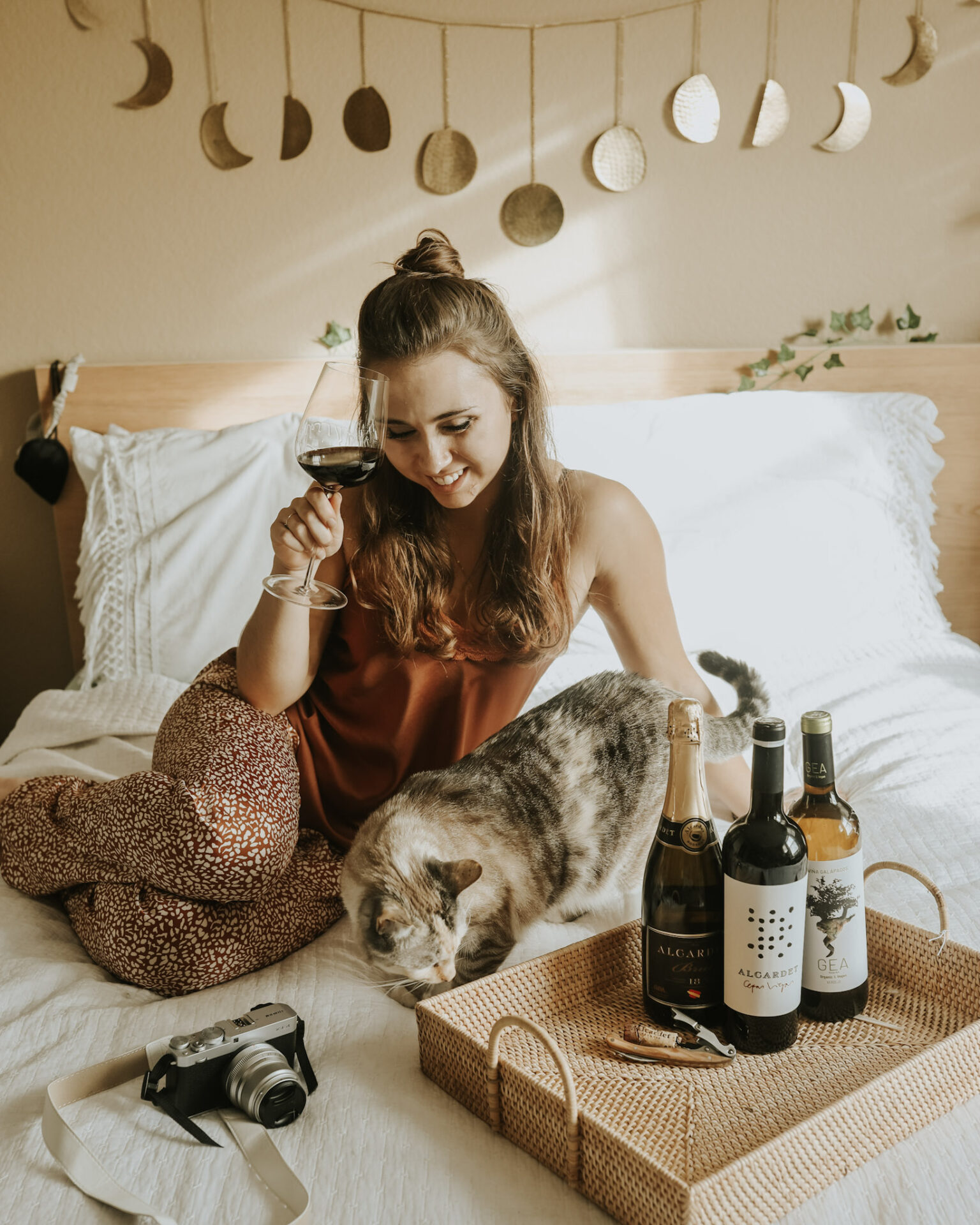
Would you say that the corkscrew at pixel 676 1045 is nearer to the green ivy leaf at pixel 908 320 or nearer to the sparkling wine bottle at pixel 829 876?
the sparkling wine bottle at pixel 829 876

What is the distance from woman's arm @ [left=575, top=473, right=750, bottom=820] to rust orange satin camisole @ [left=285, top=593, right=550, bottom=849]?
4.7 inches

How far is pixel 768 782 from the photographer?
80cm

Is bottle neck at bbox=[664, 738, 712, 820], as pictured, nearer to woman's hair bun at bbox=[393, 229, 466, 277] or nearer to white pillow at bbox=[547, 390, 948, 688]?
woman's hair bun at bbox=[393, 229, 466, 277]

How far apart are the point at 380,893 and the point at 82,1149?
13.3 inches

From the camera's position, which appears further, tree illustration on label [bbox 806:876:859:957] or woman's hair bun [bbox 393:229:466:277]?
woman's hair bun [bbox 393:229:466:277]

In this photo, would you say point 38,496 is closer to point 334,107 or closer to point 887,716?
point 334,107

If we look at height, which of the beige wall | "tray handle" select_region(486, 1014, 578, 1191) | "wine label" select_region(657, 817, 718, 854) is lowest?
"tray handle" select_region(486, 1014, 578, 1191)

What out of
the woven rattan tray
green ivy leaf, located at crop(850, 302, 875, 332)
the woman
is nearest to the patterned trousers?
the woman

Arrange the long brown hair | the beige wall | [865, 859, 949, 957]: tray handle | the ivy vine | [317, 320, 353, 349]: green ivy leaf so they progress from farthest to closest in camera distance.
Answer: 1. the ivy vine
2. [317, 320, 353, 349]: green ivy leaf
3. the beige wall
4. the long brown hair
5. [865, 859, 949, 957]: tray handle

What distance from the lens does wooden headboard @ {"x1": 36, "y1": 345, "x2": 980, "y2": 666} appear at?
2168 millimetres

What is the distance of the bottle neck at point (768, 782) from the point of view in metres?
0.80

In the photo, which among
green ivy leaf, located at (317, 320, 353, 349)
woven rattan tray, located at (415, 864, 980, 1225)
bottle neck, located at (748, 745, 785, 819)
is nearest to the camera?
woven rattan tray, located at (415, 864, 980, 1225)

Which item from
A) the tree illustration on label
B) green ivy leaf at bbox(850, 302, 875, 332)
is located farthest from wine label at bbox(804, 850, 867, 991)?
green ivy leaf at bbox(850, 302, 875, 332)

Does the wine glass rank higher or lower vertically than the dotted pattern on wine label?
higher
